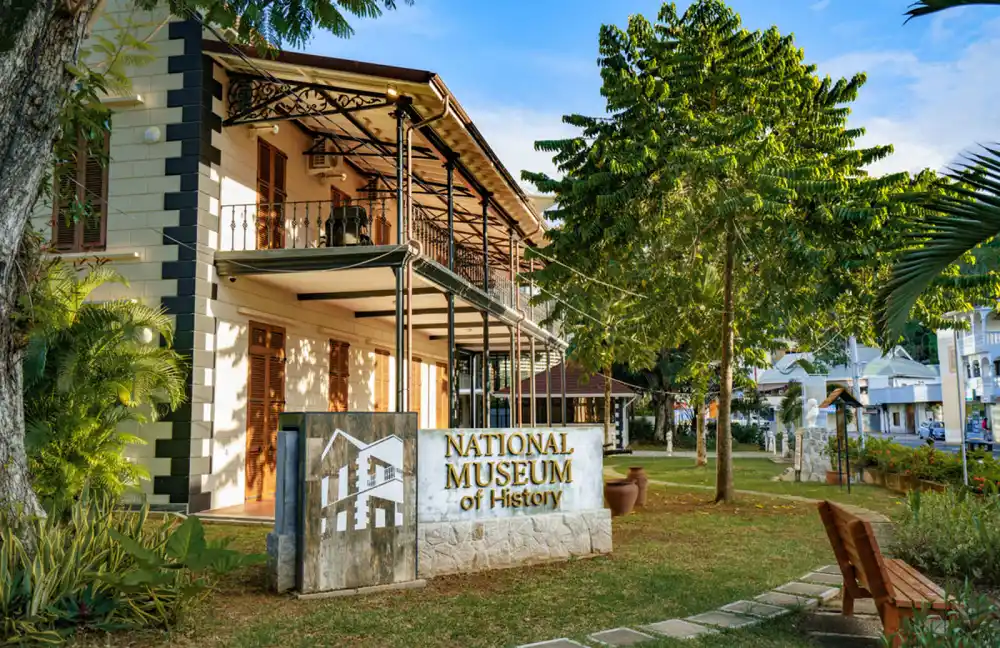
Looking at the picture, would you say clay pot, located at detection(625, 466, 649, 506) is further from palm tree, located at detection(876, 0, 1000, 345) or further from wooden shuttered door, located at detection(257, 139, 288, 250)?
palm tree, located at detection(876, 0, 1000, 345)

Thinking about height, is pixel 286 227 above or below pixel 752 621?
above

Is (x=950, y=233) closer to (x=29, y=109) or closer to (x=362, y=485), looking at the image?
(x=362, y=485)

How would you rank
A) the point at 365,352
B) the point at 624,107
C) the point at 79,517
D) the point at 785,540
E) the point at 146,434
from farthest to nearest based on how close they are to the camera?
1. the point at 365,352
2. the point at 624,107
3. the point at 146,434
4. the point at 785,540
5. the point at 79,517

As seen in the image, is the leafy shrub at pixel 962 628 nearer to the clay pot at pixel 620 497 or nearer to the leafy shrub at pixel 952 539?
the leafy shrub at pixel 952 539

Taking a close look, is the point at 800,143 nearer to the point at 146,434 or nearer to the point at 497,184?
the point at 497,184

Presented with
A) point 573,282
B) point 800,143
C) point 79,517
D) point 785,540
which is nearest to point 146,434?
point 79,517

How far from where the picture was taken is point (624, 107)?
41.8ft

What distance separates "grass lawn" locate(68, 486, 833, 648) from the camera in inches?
200

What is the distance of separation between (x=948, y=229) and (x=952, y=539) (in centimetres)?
403

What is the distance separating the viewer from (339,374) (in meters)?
15.1

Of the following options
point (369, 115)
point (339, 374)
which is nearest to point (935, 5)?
point (369, 115)

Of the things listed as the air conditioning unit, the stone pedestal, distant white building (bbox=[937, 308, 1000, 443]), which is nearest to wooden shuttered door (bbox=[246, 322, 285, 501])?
the air conditioning unit

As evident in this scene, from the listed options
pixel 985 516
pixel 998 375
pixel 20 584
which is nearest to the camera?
pixel 20 584

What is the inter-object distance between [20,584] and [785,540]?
7653 mm
